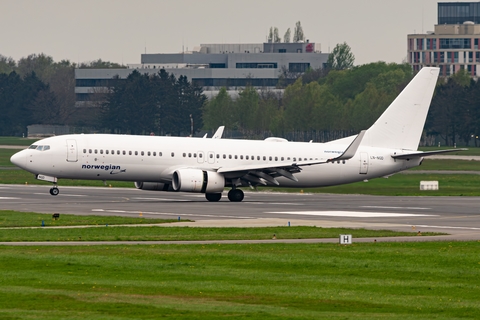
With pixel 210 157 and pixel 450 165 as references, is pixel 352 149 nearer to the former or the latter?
pixel 210 157

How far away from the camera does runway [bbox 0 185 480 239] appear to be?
46675 mm

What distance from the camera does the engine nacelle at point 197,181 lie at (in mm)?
60094

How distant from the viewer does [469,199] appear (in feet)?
215

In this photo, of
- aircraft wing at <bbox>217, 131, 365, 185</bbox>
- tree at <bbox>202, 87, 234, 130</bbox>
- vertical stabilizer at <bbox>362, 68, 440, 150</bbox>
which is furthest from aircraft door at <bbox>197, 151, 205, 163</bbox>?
tree at <bbox>202, 87, 234, 130</bbox>

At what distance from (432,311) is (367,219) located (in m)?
25.7

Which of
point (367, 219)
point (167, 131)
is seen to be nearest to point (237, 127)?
point (167, 131)

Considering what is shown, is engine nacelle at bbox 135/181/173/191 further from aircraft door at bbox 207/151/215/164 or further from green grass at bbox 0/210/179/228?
green grass at bbox 0/210/179/228

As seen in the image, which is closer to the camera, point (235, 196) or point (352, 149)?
point (352, 149)

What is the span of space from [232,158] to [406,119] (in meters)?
11.9

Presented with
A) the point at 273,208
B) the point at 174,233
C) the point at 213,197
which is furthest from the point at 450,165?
the point at 174,233

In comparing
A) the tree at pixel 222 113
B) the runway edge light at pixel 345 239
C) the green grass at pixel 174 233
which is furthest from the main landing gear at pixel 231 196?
the tree at pixel 222 113

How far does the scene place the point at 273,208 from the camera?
57156 millimetres

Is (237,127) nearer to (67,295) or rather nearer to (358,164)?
(358,164)

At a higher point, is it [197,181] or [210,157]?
[210,157]
